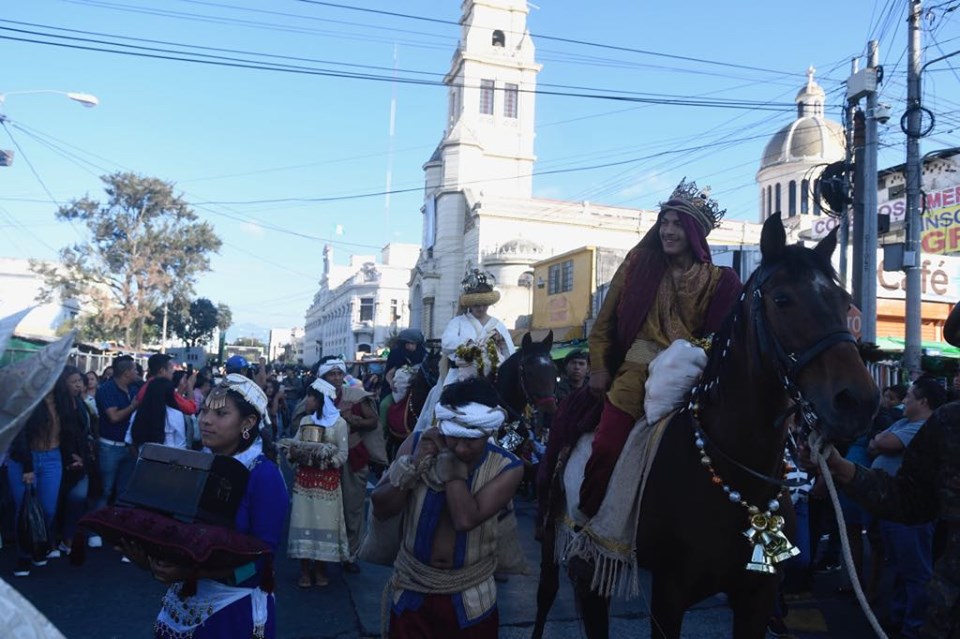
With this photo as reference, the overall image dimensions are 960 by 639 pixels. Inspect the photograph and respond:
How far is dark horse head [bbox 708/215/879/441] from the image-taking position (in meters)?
2.39

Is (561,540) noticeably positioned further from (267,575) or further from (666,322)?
(267,575)

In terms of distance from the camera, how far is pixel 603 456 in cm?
363

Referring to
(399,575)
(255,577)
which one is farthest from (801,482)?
(255,577)

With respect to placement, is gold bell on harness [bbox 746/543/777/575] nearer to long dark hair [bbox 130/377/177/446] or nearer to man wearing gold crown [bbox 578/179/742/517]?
man wearing gold crown [bbox 578/179/742/517]

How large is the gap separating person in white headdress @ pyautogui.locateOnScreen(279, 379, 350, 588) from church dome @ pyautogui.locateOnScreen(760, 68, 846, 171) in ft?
166

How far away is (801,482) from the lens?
12.4 ft

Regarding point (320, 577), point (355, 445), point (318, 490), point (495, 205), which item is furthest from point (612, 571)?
point (495, 205)

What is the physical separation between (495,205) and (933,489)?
45492 millimetres

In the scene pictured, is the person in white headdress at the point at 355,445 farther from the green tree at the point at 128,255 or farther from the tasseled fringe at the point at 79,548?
the green tree at the point at 128,255

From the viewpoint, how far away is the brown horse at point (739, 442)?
107 inches

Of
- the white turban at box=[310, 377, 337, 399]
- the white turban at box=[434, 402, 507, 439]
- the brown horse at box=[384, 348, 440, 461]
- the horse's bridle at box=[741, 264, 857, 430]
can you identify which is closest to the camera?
the horse's bridle at box=[741, 264, 857, 430]

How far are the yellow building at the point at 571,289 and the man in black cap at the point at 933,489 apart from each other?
→ 24.1 metres

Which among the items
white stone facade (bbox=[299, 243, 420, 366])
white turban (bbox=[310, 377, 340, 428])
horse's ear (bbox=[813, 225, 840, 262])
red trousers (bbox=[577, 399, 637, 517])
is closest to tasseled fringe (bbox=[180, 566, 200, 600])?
red trousers (bbox=[577, 399, 637, 517])

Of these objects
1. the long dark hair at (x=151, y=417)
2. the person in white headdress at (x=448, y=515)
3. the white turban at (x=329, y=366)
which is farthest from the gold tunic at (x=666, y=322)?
the long dark hair at (x=151, y=417)
